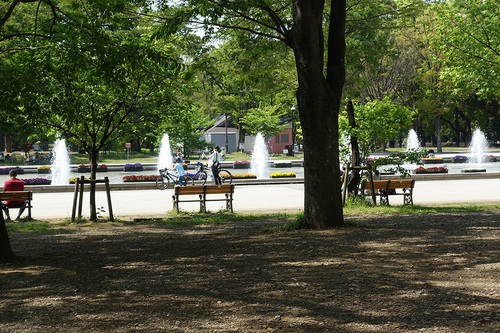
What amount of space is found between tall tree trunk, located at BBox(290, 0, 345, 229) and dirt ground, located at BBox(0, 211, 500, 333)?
53 centimetres

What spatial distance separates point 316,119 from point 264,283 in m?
4.47

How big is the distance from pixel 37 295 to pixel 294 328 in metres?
3.00

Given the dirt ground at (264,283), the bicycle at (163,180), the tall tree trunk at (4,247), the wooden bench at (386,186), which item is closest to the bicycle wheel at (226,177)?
the bicycle at (163,180)

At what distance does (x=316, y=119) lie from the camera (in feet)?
32.6

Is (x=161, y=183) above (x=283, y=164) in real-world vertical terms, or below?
below

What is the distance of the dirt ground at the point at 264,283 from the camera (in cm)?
481

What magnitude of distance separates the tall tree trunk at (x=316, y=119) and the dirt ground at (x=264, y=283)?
0.53m

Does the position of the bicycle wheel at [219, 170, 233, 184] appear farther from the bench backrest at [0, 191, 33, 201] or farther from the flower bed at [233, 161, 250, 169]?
the flower bed at [233, 161, 250, 169]

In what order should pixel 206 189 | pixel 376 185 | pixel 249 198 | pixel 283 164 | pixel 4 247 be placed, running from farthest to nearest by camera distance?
pixel 283 164, pixel 249 198, pixel 376 185, pixel 206 189, pixel 4 247

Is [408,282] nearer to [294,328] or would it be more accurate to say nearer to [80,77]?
[294,328]

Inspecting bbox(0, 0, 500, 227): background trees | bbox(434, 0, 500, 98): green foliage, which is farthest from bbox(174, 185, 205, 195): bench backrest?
bbox(434, 0, 500, 98): green foliage

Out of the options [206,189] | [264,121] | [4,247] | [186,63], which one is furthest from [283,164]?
[4,247]

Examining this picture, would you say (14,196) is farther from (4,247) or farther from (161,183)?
(161,183)

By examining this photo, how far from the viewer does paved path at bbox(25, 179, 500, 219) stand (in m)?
16.1
